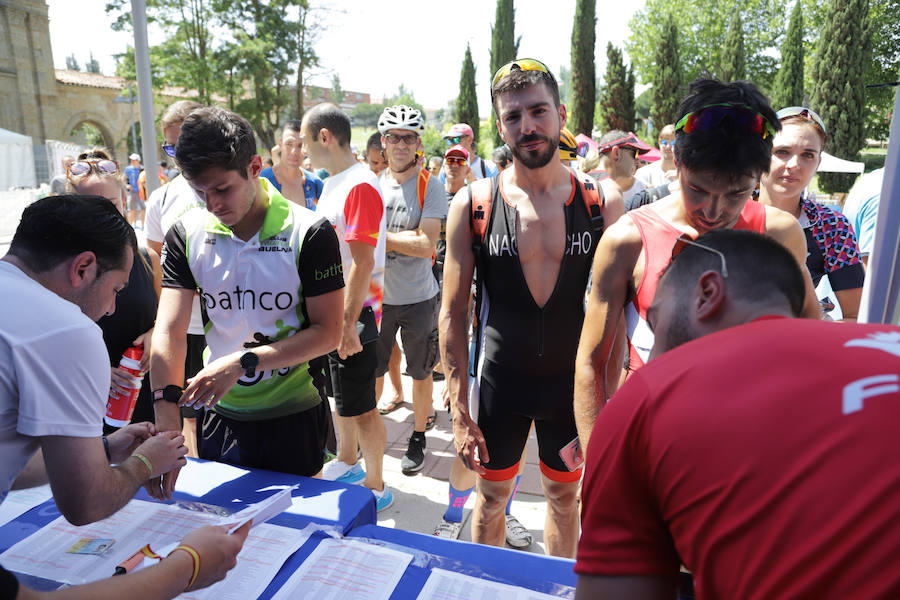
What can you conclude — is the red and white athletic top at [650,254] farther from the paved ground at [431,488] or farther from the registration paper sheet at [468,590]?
the paved ground at [431,488]

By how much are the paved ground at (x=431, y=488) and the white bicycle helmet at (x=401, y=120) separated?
2.26 m

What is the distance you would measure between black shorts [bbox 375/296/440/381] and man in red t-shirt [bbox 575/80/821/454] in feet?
7.00

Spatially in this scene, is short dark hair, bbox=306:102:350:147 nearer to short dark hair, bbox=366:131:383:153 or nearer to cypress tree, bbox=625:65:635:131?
short dark hair, bbox=366:131:383:153

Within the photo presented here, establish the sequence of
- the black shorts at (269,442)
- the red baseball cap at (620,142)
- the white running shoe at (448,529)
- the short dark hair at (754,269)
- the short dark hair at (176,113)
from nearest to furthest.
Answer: the short dark hair at (754,269), the black shorts at (269,442), the white running shoe at (448,529), the short dark hair at (176,113), the red baseball cap at (620,142)

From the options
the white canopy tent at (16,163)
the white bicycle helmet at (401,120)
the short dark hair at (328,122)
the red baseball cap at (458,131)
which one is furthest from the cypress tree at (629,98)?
the short dark hair at (328,122)

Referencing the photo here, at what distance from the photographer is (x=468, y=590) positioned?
1.40 m

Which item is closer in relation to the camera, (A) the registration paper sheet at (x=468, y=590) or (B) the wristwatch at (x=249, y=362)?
(A) the registration paper sheet at (x=468, y=590)

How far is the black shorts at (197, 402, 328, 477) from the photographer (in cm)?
212

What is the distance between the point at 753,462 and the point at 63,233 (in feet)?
4.86

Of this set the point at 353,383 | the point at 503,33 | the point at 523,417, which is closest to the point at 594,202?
the point at 523,417

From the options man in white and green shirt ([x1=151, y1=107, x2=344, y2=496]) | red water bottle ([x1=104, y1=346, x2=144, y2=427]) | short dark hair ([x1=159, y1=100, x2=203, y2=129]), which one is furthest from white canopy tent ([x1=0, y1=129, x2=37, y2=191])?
man in white and green shirt ([x1=151, y1=107, x2=344, y2=496])

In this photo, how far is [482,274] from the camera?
2.39 m

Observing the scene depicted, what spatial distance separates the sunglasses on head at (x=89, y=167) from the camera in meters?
3.10

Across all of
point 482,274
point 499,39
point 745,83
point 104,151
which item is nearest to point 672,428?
point 745,83
